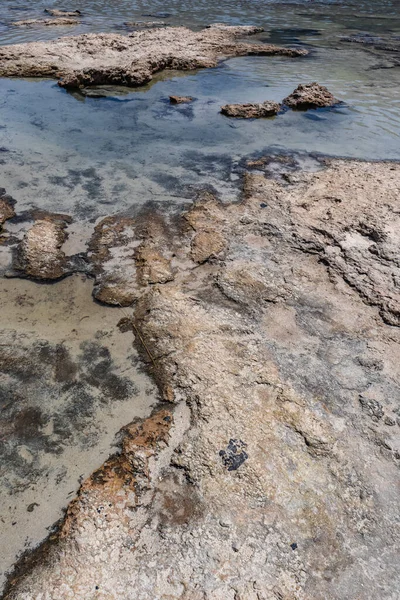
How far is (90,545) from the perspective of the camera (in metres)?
1.77

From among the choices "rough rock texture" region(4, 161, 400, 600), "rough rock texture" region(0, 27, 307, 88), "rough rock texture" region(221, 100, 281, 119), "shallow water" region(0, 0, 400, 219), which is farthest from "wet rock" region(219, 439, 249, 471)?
"rough rock texture" region(0, 27, 307, 88)

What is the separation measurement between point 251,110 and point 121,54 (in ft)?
11.4

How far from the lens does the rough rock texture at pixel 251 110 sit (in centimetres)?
562

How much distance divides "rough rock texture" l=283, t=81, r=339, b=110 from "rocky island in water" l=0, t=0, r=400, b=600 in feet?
1.22

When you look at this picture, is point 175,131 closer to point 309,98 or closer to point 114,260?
point 309,98

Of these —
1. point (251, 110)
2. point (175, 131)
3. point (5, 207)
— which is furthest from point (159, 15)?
point (5, 207)

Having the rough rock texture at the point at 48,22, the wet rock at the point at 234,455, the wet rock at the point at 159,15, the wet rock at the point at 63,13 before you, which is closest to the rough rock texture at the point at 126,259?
the wet rock at the point at 234,455

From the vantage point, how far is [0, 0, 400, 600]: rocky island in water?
5.79ft

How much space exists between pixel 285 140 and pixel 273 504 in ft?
13.9

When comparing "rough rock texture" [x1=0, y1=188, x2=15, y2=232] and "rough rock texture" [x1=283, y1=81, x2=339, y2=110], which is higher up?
"rough rock texture" [x1=283, y1=81, x2=339, y2=110]

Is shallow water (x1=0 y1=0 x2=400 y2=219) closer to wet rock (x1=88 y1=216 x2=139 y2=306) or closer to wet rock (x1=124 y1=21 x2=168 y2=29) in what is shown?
wet rock (x1=88 y1=216 x2=139 y2=306)

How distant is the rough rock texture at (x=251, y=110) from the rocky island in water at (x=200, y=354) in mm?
35

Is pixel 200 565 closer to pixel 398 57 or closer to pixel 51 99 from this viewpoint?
pixel 51 99

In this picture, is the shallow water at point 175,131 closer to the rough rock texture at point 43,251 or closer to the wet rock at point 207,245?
the rough rock texture at point 43,251
